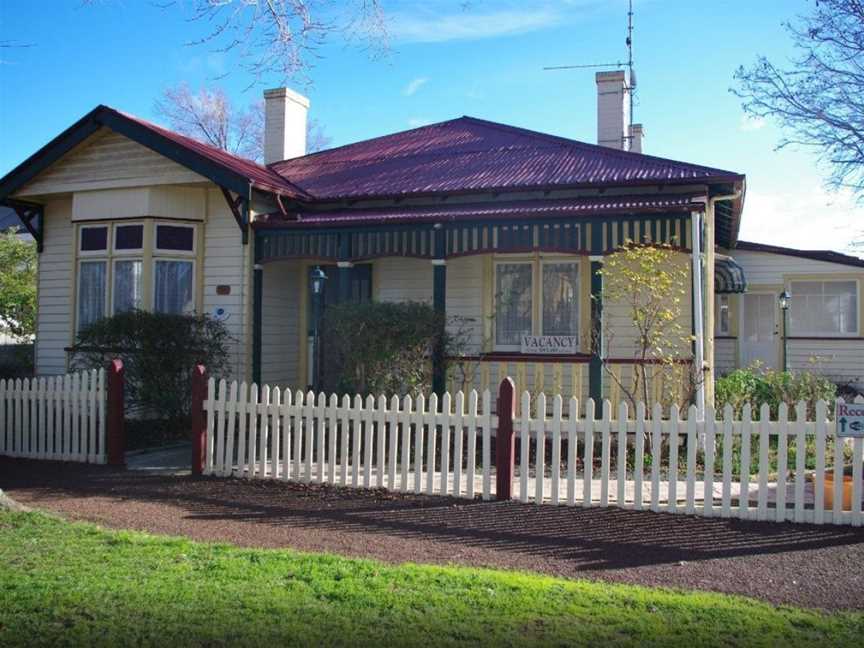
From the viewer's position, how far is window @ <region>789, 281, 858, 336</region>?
18703mm

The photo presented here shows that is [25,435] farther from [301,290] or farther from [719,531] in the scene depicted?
[719,531]

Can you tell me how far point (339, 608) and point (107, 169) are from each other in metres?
10.5

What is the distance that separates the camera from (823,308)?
18.9 meters

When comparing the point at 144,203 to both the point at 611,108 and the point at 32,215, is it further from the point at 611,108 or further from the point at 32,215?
the point at 611,108

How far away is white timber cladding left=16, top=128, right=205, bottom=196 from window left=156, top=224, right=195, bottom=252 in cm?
74

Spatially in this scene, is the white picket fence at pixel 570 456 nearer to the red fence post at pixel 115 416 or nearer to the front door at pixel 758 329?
the red fence post at pixel 115 416

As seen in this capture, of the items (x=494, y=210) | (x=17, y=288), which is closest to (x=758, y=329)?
(x=494, y=210)

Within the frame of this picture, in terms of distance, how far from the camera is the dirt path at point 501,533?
5184mm

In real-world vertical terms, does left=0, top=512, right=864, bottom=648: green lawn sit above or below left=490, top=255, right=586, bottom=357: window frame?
below

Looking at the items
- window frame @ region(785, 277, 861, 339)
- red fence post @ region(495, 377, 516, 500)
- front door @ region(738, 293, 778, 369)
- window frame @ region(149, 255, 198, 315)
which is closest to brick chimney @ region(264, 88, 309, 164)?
window frame @ region(149, 255, 198, 315)

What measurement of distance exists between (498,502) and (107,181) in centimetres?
884

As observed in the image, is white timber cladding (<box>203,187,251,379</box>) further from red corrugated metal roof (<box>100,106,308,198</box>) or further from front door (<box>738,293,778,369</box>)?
front door (<box>738,293,778,369</box>)

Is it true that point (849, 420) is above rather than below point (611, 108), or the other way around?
below

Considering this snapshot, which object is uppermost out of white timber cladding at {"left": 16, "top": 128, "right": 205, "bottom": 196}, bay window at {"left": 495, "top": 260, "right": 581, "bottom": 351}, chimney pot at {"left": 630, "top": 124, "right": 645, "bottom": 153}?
chimney pot at {"left": 630, "top": 124, "right": 645, "bottom": 153}
